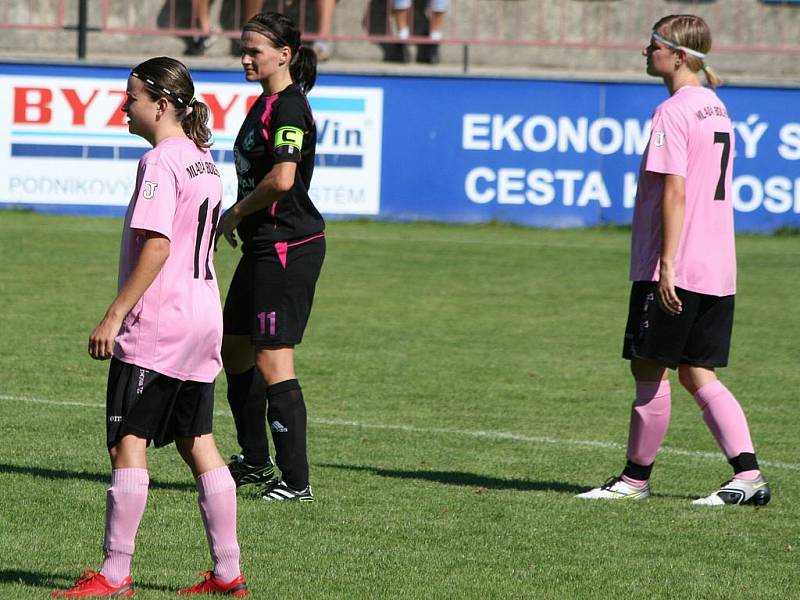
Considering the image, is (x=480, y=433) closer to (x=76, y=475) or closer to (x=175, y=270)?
(x=76, y=475)

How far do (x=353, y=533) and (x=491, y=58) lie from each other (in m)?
17.6

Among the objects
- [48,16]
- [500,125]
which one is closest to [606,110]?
[500,125]

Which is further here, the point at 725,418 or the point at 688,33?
the point at 725,418

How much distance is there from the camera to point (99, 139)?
17188 millimetres

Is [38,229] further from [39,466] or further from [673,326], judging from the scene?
[673,326]

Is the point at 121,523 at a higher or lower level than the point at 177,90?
lower

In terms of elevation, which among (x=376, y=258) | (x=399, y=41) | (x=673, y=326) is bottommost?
(x=376, y=258)

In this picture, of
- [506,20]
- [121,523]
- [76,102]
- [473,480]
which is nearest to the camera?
[121,523]

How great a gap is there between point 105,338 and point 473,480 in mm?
2585

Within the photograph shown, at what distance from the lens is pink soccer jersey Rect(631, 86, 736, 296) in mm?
5852

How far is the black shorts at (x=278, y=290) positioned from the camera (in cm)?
586

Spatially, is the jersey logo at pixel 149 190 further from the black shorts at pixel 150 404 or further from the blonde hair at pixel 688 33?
the blonde hair at pixel 688 33

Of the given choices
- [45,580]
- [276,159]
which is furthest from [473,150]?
[45,580]

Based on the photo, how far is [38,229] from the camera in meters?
15.9
